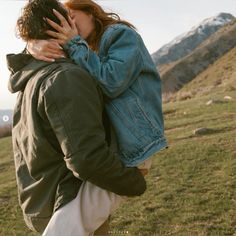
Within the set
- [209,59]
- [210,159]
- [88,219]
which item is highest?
[88,219]

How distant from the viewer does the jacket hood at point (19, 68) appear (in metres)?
2.89

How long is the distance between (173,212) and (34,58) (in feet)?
14.4

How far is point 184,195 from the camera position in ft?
24.6

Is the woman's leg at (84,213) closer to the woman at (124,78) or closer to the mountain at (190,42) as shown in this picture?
the woman at (124,78)

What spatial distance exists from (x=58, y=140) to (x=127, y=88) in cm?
51

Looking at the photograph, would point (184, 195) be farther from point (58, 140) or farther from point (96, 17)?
point (58, 140)

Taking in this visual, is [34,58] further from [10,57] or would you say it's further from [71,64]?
[71,64]

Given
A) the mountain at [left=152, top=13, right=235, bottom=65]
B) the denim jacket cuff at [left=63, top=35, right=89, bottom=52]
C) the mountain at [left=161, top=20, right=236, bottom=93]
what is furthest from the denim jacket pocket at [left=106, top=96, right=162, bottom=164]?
the mountain at [left=152, top=13, right=235, bottom=65]

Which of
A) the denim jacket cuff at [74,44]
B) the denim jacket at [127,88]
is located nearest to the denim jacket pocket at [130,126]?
the denim jacket at [127,88]

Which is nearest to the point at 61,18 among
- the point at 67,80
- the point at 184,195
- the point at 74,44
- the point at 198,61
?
the point at 74,44

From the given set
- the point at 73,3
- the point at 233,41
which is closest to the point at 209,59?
the point at 233,41

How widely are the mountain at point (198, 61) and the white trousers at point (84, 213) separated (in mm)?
73213

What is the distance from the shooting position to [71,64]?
272 centimetres

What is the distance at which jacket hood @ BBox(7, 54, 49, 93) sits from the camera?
2.89 meters
